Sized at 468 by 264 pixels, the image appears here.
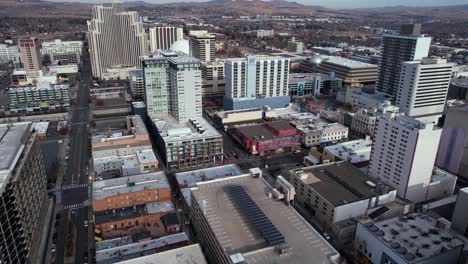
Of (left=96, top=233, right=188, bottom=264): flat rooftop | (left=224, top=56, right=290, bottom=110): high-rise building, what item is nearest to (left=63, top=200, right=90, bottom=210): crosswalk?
(left=96, top=233, right=188, bottom=264): flat rooftop

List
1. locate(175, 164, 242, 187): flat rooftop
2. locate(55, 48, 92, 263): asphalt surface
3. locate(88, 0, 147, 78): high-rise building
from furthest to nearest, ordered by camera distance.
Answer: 1. locate(88, 0, 147, 78): high-rise building
2. locate(175, 164, 242, 187): flat rooftop
3. locate(55, 48, 92, 263): asphalt surface

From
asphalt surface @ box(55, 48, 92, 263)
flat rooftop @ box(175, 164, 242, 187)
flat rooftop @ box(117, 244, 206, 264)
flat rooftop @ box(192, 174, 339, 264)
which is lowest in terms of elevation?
asphalt surface @ box(55, 48, 92, 263)

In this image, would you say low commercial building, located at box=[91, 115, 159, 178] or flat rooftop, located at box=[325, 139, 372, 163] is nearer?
low commercial building, located at box=[91, 115, 159, 178]

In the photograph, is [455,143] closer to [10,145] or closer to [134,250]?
[134,250]

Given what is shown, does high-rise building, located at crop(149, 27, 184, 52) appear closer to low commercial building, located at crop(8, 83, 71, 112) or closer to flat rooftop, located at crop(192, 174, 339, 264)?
low commercial building, located at crop(8, 83, 71, 112)

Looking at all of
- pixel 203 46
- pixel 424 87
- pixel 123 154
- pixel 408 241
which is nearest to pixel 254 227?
pixel 408 241

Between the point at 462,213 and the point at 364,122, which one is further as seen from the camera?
the point at 364,122

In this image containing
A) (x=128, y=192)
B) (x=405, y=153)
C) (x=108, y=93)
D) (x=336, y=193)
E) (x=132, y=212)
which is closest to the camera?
(x=132, y=212)

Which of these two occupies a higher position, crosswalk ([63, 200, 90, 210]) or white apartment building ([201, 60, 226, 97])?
white apartment building ([201, 60, 226, 97])

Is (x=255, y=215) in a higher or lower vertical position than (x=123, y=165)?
higher
